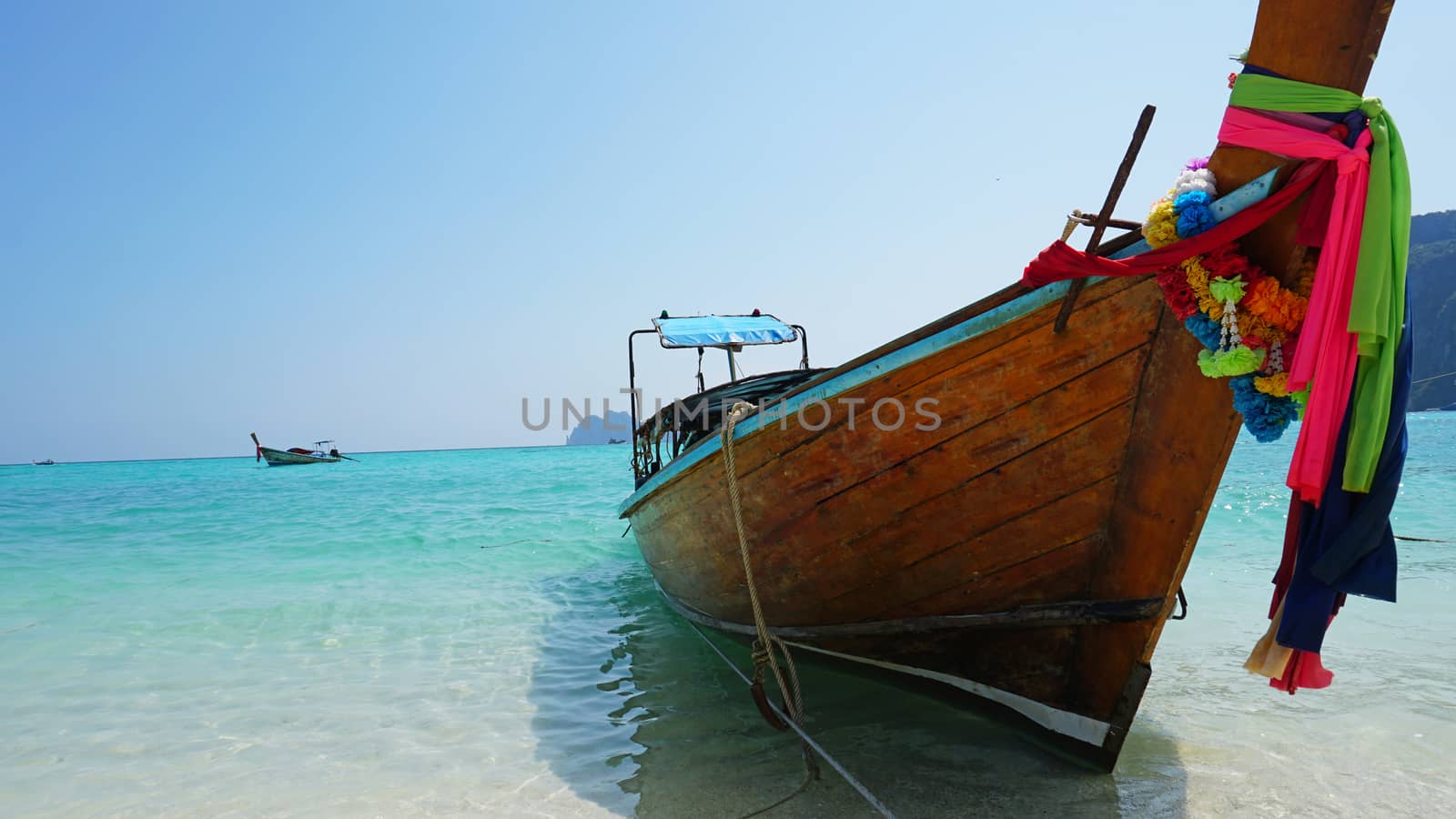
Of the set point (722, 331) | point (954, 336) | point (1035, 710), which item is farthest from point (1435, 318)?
point (954, 336)

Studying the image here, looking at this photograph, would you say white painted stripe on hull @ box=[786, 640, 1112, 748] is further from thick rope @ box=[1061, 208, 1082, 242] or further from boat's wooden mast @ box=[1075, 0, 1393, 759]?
thick rope @ box=[1061, 208, 1082, 242]

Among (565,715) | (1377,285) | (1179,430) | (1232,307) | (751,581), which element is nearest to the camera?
(1377,285)

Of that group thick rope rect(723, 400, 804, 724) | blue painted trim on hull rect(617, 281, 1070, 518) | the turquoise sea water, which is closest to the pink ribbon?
blue painted trim on hull rect(617, 281, 1070, 518)

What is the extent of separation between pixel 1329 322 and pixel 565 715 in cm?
397

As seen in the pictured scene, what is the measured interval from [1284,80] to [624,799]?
133 inches

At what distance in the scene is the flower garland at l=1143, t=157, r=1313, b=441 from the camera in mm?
2094

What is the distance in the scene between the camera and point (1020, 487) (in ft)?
9.89

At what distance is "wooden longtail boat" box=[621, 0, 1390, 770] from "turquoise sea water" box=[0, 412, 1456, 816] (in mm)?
455

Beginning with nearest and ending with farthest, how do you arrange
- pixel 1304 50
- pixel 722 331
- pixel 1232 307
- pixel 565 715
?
pixel 1304 50, pixel 1232 307, pixel 565 715, pixel 722 331

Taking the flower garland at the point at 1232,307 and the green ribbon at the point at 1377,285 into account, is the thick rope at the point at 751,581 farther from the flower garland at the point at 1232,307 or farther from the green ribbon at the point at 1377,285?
the green ribbon at the point at 1377,285

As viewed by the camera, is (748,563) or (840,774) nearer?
(840,774)

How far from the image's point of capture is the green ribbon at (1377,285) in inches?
71.9

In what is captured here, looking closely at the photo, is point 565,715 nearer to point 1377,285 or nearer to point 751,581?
point 751,581

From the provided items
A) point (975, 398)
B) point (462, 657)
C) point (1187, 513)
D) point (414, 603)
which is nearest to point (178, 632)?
point (414, 603)
